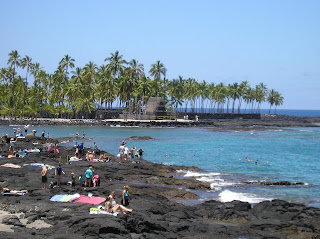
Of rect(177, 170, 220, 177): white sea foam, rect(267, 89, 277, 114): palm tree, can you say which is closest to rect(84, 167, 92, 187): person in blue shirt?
rect(177, 170, 220, 177): white sea foam

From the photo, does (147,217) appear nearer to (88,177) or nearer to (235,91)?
(88,177)

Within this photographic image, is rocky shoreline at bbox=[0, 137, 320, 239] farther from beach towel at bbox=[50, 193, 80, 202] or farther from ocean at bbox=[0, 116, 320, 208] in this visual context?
ocean at bbox=[0, 116, 320, 208]

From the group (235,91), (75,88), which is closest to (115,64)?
(75,88)

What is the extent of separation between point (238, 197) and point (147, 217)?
9.51 meters

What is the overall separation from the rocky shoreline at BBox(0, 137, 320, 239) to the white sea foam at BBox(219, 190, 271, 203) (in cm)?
199

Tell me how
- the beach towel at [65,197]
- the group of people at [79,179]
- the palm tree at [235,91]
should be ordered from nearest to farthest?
1. the beach towel at [65,197]
2. the group of people at [79,179]
3. the palm tree at [235,91]

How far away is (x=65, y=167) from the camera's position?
3106 cm

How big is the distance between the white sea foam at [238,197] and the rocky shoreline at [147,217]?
78.4 inches

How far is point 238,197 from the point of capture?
24.8 m

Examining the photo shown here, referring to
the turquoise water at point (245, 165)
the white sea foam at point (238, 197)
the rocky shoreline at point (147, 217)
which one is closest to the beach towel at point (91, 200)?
the rocky shoreline at point (147, 217)

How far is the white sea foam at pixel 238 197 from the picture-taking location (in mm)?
24295

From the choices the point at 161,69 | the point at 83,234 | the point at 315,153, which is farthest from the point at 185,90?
the point at 83,234

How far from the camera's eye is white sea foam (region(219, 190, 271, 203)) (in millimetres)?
24295

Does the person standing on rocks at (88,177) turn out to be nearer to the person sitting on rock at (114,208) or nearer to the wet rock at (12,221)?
the person sitting on rock at (114,208)
